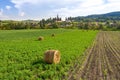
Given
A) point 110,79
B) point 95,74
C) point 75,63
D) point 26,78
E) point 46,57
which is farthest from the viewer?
point 75,63

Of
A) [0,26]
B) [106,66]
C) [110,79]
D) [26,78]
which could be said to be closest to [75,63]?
[106,66]

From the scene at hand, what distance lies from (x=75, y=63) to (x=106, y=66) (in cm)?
256

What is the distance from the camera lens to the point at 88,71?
1492 centimetres

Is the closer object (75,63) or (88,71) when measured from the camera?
(88,71)

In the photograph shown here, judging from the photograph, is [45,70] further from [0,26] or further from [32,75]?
[0,26]

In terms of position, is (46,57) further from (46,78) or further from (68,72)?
(46,78)

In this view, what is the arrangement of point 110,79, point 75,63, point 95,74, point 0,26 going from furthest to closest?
1. point 0,26
2. point 75,63
3. point 95,74
4. point 110,79

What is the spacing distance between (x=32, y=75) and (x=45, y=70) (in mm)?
1608

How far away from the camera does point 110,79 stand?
13000 millimetres

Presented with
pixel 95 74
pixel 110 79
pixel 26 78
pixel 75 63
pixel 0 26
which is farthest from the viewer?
pixel 0 26

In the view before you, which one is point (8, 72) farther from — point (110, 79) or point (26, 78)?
point (110, 79)

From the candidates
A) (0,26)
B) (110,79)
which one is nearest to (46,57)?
(110,79)

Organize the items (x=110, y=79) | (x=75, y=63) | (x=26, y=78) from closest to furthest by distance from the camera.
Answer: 1. (x=26, y=78)
2. (x=110, y=79)
3. (x=75, y=63)

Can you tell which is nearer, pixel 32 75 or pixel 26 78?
pixel 26 78
